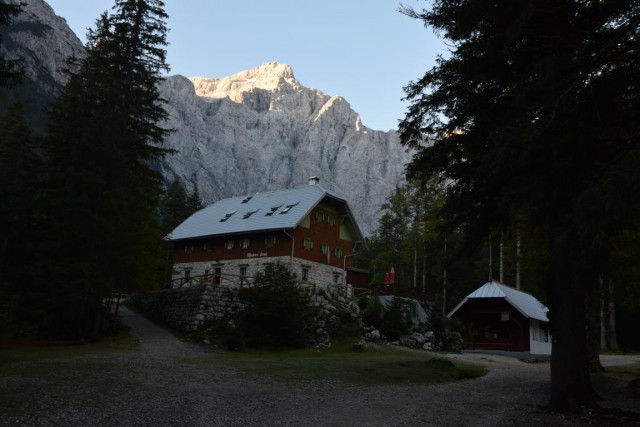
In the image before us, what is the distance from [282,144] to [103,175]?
6138 inches

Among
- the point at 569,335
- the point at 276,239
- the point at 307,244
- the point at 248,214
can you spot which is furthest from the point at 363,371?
the point at 248,214

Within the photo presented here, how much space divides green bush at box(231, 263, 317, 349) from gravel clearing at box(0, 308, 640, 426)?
12.1 meters

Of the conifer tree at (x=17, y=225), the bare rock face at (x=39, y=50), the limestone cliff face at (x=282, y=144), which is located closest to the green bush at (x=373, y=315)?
the conifer tree at (x=17, y=225)

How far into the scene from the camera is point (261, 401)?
11016mm

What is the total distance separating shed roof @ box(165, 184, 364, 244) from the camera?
1666 inches

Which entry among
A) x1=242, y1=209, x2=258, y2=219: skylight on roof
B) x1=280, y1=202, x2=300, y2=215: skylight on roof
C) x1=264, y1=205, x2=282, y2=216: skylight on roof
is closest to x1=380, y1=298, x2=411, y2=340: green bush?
x1=280, y1=202, x2=300, y2=215: skylight on roof

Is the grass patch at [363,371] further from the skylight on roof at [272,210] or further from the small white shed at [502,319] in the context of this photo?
the skylight on roof at [272,210]

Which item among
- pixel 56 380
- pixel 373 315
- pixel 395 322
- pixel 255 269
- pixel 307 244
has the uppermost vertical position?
pixel 307 244

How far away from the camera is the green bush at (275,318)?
28.2 meters

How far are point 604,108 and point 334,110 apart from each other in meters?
185

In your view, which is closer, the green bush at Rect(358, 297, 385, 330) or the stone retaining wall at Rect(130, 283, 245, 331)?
the stone retaining wall at Rect(130, 283, 245, 331)

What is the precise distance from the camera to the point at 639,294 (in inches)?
666

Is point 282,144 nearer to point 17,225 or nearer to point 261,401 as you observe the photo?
point 17,225

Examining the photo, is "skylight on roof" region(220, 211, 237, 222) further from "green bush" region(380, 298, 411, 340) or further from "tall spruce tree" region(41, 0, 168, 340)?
"green bush" region(380, 298, 411, 340)
